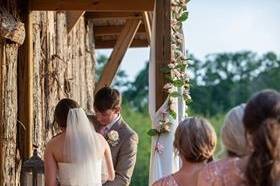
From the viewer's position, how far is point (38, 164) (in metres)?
5.76

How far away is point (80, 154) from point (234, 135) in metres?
2.00

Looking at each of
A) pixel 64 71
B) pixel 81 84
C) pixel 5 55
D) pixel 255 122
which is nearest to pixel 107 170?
pixel 5 55

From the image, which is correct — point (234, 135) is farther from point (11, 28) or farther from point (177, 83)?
point (11, 28)

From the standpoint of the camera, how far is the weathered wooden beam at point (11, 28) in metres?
5.90

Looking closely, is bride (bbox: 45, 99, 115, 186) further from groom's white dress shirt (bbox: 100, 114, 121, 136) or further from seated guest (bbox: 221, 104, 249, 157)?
seated guest (bbox: 221, 104, 249, 157)

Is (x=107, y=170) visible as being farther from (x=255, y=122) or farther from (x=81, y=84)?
(x=81, y=84)

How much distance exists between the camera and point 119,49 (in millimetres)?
9953

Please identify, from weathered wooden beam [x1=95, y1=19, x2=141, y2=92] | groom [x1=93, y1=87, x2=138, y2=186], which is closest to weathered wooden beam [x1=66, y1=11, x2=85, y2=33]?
weathered wooden beam [x1=95, y1=19, x2=141, y2=92]

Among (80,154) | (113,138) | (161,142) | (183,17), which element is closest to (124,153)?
(113,138)

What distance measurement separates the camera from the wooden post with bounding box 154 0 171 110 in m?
5.77

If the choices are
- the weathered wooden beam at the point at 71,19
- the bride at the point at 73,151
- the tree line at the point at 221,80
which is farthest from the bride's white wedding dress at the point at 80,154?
the tree line at the point at 221,80

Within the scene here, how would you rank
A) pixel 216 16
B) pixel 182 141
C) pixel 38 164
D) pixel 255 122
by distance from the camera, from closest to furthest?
pixel 255 122
pixel 182 141
pixel 38 164
pixel 216 16

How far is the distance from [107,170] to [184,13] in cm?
139

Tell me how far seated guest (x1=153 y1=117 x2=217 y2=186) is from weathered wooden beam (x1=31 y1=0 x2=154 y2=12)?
2567 millimetres
